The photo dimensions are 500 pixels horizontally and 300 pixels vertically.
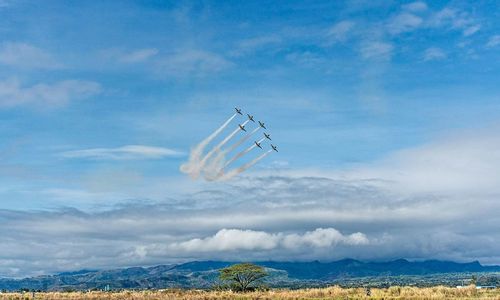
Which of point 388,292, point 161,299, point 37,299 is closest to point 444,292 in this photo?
point 388,292

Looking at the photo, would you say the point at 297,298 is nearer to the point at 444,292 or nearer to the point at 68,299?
the point at 444,292

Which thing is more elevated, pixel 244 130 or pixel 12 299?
pixel 244 130

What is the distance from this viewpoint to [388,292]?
109m

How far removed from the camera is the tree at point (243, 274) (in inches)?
5778

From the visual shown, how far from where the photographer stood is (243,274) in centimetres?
14938

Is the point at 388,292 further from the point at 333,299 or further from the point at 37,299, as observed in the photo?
the point at 37,299

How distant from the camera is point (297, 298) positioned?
10100 centimetres

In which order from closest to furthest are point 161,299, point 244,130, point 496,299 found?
1. point 496,299
2. point 161,299
3. point 244,130

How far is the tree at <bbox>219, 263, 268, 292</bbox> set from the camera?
146750 millimetres

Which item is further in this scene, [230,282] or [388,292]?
[230,282]

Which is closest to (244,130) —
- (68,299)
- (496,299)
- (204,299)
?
(204,299)

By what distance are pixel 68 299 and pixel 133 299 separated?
1229 centimetres

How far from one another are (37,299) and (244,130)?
48.6 m

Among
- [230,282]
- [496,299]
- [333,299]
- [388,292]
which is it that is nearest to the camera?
[496,299]
